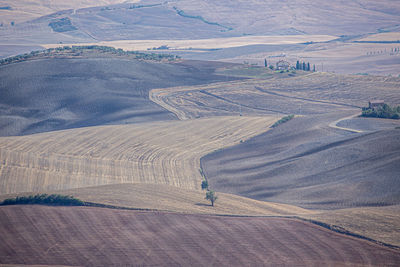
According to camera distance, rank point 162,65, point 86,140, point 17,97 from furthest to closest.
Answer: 1. point 162,65
2. point 17,97
3. point 86,140

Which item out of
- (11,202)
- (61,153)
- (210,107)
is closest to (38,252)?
(11,202)

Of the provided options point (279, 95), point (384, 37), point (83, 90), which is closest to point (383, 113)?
point (279, 95)

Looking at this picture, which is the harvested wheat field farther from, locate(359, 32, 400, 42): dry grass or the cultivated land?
locate(359, 32, 400, 42): dry grass

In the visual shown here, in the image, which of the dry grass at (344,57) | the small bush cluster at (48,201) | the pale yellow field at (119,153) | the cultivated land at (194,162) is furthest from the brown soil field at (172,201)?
the dry grass at (344,57)

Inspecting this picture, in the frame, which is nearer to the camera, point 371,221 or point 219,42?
point 371,221

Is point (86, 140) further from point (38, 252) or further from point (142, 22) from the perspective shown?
point (142, 22)

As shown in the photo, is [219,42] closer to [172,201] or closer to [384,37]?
[384,37]
